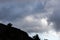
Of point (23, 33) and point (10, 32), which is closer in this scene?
point (10, 32)

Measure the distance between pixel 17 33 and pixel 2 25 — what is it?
9.22 m

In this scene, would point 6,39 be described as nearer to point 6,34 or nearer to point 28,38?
point 6,34

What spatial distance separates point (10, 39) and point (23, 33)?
9.66 metres

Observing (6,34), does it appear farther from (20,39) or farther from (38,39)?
(38,39)

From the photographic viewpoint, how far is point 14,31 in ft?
370

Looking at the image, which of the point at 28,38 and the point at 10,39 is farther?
the point at 28,38

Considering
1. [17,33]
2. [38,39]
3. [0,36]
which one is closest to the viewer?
[0,36]

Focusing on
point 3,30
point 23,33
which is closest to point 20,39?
point 23,33

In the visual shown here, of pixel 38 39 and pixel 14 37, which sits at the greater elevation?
pixel 38 39

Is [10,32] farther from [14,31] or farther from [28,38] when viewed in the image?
[28,38]

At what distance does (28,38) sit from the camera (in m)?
120

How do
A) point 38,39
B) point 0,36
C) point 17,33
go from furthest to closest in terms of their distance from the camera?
1. point 38,39
2. point 17,33
3. point 0,36

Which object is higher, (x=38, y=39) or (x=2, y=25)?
(x=38, y=39)

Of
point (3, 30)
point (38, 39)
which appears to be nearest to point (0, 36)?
point (3, 30)
